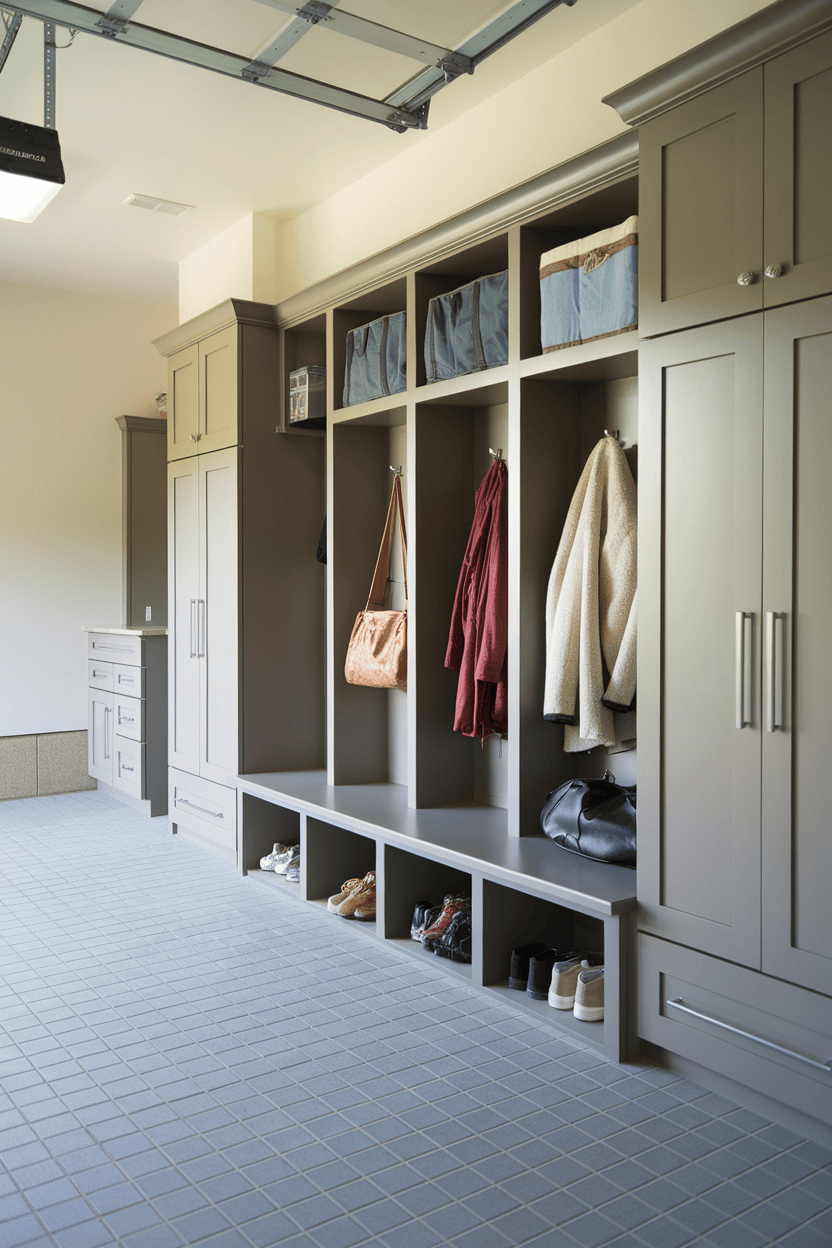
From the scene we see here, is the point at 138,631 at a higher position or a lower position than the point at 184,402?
lower

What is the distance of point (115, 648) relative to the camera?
5.27 m

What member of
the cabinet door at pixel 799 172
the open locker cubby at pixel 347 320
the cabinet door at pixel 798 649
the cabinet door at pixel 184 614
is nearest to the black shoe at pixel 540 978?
the cabinet door at pixel 798 649

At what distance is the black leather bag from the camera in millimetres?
2570

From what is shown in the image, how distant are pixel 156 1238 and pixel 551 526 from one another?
6.76 ft

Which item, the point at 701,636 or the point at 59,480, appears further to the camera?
the point at 59,480

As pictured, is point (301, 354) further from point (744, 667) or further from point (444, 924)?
point (744, 667)

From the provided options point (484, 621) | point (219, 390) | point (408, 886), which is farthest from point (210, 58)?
point (408, 886)

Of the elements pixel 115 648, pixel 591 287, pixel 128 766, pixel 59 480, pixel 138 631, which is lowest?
pixel 128 766

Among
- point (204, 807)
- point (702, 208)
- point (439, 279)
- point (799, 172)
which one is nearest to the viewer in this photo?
point (799, 172)

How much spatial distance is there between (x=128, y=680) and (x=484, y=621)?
8.63 feet

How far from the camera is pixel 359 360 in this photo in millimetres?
3662

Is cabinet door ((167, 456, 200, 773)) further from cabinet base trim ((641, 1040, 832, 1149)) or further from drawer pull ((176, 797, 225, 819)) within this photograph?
cabinet base trim ((641, 1040, 832, 1149))

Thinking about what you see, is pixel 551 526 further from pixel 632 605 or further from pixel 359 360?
pixel 359 360

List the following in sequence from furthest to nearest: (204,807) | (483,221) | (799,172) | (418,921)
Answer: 1. (204,807)
2. (418,921)
3. (483,221)
4. (799,172)
